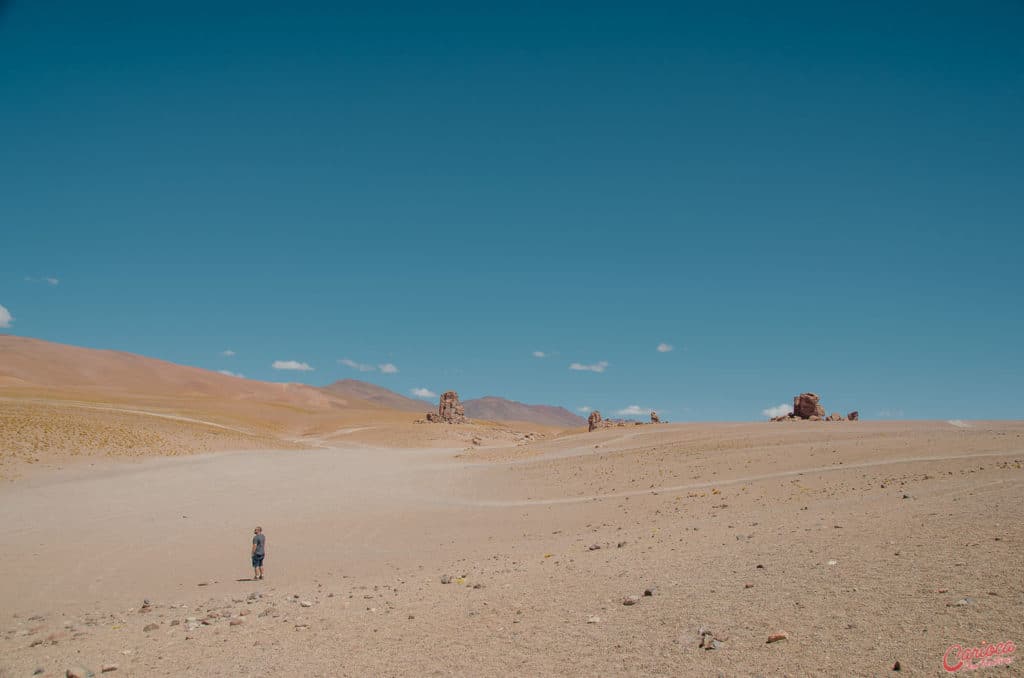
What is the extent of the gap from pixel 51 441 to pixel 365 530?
84.5 ft

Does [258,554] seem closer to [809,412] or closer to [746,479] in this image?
[746,479]

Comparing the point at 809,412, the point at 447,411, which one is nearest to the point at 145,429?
the point at 447,411

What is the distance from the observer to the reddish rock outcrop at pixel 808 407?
50688mm

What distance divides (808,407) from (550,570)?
154ft

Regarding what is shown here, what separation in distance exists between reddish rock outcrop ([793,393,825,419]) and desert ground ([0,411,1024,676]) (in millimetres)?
21805

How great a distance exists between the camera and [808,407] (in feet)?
168

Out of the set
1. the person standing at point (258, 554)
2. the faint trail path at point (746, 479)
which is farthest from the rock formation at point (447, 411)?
the person standing at point (258, 554)

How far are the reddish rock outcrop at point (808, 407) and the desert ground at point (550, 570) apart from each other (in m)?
21.8

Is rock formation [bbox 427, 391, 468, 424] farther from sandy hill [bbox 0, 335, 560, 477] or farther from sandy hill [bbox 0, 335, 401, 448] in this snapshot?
sandy hill [bbox 0, 335, 401, 448]

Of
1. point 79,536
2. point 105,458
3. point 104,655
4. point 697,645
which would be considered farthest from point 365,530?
point 105,458

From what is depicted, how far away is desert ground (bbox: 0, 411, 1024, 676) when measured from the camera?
6.99m

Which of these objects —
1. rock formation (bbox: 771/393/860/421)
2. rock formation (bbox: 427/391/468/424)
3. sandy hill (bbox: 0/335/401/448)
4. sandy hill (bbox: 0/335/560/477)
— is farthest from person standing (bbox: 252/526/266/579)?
sandy hill (bbox: 0/335/401/448)

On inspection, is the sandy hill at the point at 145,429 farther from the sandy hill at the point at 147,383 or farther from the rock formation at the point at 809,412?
the rock formation at the point at 809,412

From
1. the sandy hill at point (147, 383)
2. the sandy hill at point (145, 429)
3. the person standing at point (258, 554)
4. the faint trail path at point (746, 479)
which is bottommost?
the person standing at point (258, 554)
